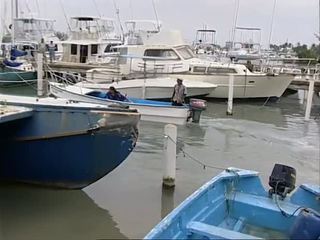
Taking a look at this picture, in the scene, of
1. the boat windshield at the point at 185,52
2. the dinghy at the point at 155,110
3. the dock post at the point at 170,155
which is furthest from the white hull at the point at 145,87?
the dock post at the point at 170,155

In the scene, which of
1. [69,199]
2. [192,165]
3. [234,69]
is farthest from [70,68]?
[69,199]

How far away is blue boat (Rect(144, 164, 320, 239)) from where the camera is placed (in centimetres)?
430

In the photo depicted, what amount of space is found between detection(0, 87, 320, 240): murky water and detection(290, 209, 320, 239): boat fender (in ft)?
8.04

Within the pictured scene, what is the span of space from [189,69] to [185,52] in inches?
55.1

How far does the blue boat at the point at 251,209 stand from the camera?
430cm

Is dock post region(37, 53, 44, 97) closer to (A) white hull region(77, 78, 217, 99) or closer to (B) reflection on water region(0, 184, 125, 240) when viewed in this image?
(A) white hull region(77, 78, 217, 99)

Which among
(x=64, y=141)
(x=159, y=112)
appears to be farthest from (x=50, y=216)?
(x=159, y=112)

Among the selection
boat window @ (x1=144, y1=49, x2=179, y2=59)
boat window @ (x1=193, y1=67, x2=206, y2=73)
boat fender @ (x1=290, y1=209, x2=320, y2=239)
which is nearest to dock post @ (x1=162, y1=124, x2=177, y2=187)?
boat fender @ (x1=290, y1=209, x2=320, y2=239)

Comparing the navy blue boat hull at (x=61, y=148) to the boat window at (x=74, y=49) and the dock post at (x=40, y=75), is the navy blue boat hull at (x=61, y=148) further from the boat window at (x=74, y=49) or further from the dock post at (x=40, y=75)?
the boat window at (x=74, y=49)

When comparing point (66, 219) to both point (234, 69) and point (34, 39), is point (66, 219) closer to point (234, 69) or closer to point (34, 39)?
point (234, 69)

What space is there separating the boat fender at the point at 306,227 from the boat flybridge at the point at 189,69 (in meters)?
16.5

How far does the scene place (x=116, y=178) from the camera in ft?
28.3

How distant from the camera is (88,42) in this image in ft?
93.6

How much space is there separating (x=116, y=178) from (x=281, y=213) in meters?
4.17
